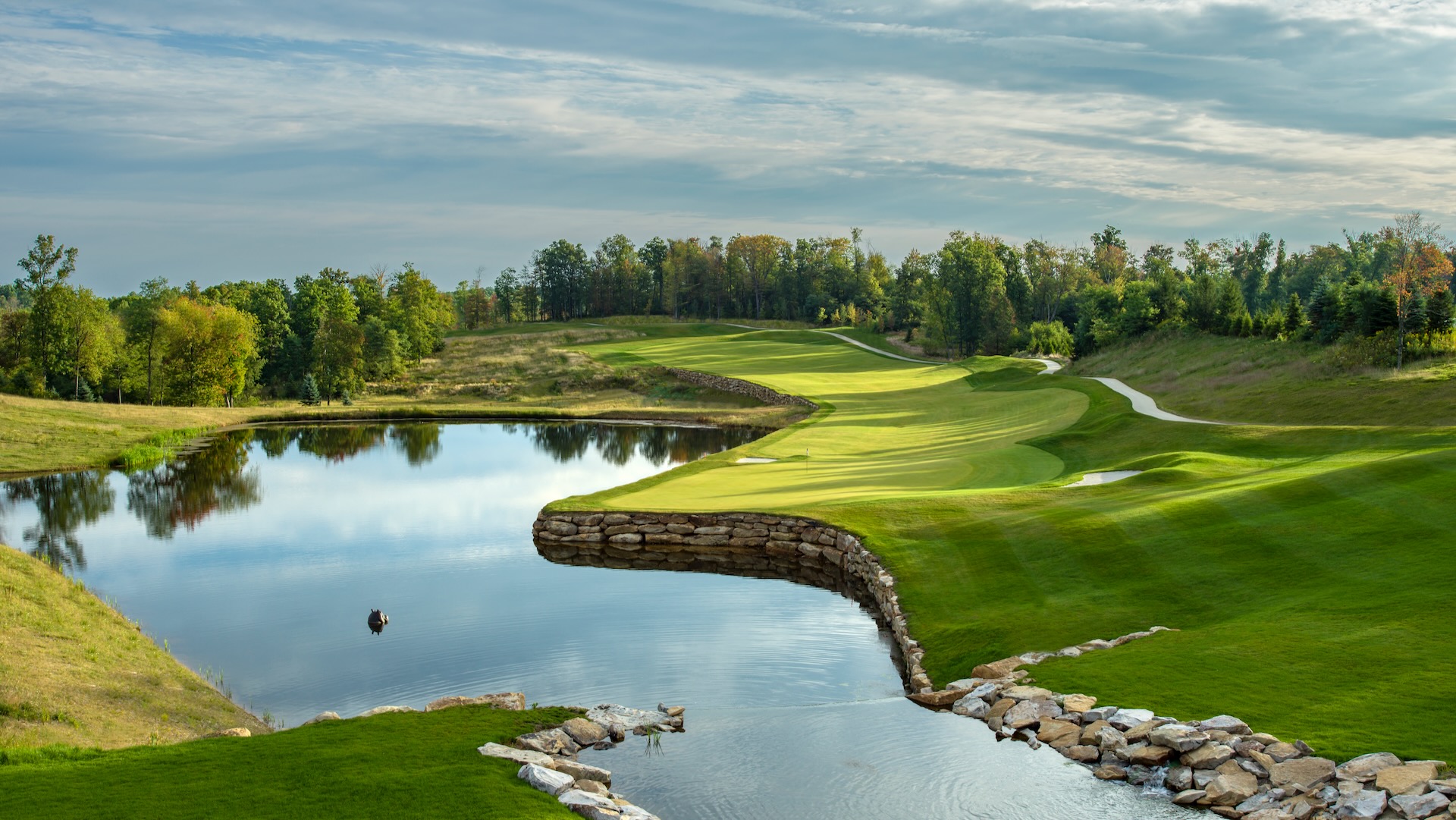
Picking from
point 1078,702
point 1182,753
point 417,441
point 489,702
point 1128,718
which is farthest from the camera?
point 417,441

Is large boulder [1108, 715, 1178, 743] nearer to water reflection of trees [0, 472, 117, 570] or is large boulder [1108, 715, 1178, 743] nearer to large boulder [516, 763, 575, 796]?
large boulder [516, 763, 575, 796]

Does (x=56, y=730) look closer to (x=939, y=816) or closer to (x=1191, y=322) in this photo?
(x=939, y=816)

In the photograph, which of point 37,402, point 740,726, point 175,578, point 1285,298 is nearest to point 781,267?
point 1285,298

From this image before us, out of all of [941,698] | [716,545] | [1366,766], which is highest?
[1366,766]

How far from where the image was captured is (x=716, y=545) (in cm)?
2473

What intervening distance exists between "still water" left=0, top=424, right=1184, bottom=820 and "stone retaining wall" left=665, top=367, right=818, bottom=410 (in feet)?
82.4

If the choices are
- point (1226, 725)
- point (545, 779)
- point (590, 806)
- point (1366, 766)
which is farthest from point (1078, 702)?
point (545, 779)

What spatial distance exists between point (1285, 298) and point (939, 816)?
120804 mm

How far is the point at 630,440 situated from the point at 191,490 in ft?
70.8

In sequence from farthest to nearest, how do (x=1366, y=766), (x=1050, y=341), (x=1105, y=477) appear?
(x=1050, y=341), (x=1105, y=477), (x=1366, y=766)

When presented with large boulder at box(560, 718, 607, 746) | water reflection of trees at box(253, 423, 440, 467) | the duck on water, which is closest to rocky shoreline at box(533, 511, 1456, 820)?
large boulder at box(560, 718, 607, 746)

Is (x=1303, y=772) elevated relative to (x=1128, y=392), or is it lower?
lower

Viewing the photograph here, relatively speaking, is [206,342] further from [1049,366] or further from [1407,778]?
[1407,778]

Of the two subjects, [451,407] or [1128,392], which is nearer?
[1128,392]
